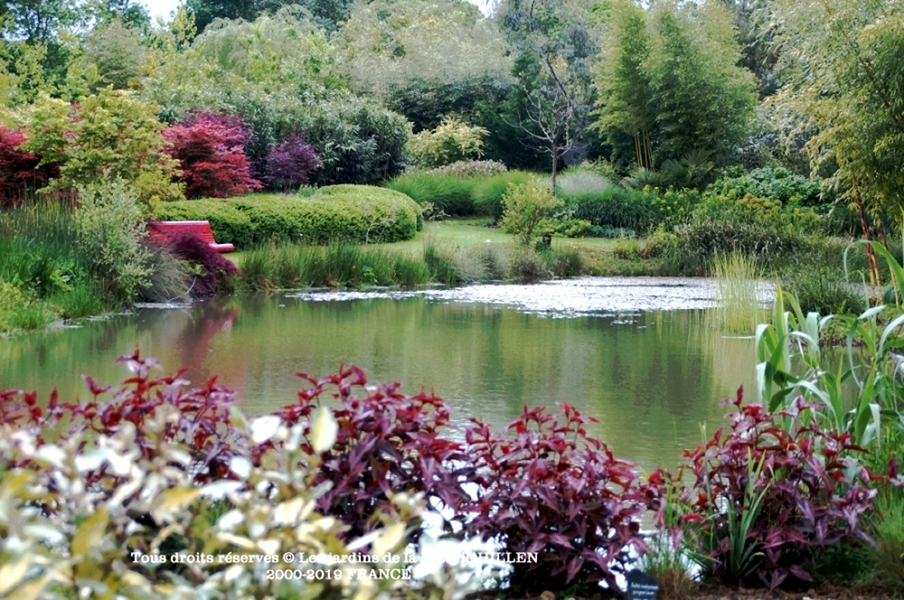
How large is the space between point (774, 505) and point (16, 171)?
14.1 meters

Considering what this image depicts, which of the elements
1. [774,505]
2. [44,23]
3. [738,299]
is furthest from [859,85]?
[44,23]

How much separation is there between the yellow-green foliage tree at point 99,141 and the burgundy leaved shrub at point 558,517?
1143 cm

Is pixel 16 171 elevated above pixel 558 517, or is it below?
above

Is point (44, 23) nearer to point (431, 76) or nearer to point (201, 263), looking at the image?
point (431, 76)

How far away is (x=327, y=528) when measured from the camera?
1505 millimetres

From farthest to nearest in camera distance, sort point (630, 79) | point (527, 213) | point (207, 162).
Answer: point (630, 79), point (527, 213), point (207, 162)

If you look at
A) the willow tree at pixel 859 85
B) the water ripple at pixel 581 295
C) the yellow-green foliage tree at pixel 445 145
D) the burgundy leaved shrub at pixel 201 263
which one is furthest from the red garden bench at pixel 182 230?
the yellow-green foliage tree at pixel 445 145

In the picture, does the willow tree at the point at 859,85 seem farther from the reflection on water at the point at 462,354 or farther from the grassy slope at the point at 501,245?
the grassy slope at the point at 501,245

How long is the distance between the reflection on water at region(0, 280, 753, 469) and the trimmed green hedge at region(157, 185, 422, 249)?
10.3ft

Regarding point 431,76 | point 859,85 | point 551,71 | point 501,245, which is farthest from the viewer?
point 431,76

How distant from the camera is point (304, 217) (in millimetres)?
17109

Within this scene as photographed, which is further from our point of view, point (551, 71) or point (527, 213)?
point (551, 71)

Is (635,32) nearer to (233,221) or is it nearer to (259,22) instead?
(233,221)

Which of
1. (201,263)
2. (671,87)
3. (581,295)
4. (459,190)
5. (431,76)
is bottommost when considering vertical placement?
(581,295)
